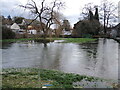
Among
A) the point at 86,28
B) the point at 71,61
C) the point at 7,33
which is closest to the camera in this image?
the point at 71,61

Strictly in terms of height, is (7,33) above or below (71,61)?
above

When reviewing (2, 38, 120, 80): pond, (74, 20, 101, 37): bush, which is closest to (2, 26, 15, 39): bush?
(2, 38, 120, 80): pond

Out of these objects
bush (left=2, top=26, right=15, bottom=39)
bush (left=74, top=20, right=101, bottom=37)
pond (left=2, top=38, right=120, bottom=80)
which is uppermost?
bush (left=74, top=20, right=101, bottom=37)

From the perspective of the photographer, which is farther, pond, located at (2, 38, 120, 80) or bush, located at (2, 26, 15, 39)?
bush, located at (2, 26, 15, 39)

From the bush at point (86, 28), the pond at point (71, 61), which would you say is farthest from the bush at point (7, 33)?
the bush at point (86, 28)

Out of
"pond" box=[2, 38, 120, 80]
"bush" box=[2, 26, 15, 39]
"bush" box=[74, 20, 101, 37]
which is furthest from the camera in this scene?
"bush" box=[74, 20, 101, 37]

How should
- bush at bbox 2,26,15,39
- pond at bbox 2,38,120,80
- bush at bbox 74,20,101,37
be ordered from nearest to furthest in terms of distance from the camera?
1. pond at bbox 2,38,120,80
2. bush at bbox 2,26,15,39
3. bush at bbox 74,20,101,37

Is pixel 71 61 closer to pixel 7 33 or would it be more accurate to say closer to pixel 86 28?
pixel 7 33

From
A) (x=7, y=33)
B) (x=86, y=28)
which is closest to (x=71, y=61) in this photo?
(x=7, y=33)

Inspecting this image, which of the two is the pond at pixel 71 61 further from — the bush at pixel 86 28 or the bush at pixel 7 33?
the bush at pixel 86 28

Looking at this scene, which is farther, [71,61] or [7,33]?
[7,33]

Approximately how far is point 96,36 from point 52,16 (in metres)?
21.4

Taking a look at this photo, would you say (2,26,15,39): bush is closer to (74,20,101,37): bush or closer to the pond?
the pond

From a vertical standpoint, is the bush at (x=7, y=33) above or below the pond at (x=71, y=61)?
above
